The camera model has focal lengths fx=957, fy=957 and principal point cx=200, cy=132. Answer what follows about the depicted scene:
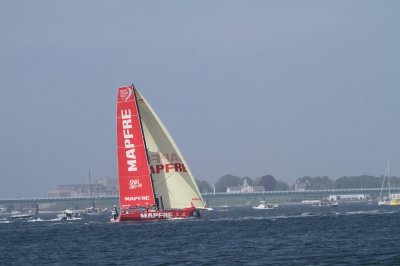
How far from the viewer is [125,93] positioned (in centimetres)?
9744

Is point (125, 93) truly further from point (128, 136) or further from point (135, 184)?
point (135, 184)

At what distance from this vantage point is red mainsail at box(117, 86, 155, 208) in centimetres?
9738

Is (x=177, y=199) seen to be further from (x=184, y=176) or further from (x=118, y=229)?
(x=118, y=229)

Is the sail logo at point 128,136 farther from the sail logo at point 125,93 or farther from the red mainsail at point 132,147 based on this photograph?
the sail logo at point 125,93

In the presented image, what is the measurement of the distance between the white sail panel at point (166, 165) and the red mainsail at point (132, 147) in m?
1.78

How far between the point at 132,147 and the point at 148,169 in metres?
2.83

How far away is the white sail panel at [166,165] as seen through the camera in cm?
9925

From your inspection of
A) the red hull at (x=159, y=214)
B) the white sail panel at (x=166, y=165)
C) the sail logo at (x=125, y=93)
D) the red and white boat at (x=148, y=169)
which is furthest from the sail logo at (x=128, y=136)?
the red hull at (x=159, y=214)

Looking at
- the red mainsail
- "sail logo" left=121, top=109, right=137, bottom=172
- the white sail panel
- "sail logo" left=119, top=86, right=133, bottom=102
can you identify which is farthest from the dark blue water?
"sail logo" left=119, top=86, right=133, bottom=102

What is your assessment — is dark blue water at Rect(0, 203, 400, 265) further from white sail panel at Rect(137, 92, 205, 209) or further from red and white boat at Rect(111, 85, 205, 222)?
white sail panel at Rect(137, 92, 205, 209)

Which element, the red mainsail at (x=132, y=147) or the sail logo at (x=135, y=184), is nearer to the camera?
the red mainsail at (x=132, y=147)

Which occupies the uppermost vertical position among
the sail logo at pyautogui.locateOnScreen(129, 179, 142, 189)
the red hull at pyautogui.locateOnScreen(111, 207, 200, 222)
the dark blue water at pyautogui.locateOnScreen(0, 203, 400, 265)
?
the sail logo at pyautogui.locateOnScreen(129, 179, 142, 189)

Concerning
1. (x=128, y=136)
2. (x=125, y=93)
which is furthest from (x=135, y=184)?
(x=125, y=93)

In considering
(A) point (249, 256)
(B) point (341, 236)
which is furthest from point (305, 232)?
(A) point (249, 256)
